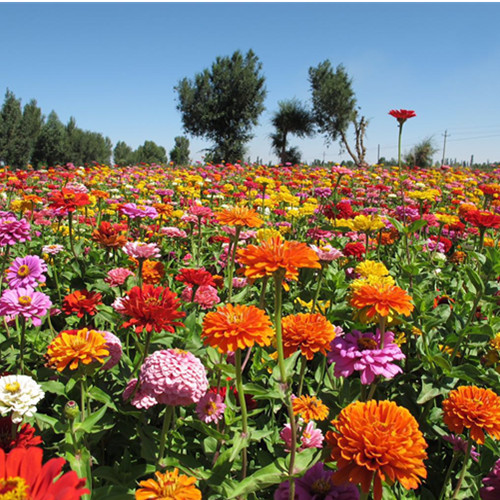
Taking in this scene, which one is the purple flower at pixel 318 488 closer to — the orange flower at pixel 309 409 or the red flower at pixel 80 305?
the orange flower at pixel 309 409

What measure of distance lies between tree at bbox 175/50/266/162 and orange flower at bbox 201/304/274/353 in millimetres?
Result: 32309

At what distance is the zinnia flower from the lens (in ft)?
2.13

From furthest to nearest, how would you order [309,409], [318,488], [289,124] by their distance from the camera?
1. [289,124]
2. [309,409]
3. [318,488]

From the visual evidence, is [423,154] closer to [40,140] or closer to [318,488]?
[318,488]

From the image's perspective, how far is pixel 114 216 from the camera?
5113mm

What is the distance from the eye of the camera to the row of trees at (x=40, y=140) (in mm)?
35281

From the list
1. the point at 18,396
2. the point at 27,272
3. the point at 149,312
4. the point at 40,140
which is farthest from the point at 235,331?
the point at 40,140

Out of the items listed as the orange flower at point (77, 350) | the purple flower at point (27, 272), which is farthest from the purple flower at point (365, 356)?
the purple flower at point (27, 272)

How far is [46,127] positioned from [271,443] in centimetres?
4777

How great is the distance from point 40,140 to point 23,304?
1837 inches

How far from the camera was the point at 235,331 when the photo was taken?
1027 mm

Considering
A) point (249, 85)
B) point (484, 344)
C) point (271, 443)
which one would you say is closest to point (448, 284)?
point (484, 344)

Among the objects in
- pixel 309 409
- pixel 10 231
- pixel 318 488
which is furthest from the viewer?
pixel 10 231

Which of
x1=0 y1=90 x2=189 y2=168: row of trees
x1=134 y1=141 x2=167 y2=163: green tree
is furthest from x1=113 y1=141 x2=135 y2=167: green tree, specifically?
x1=0 y1=90 x2=189 y2=168: row of trees
